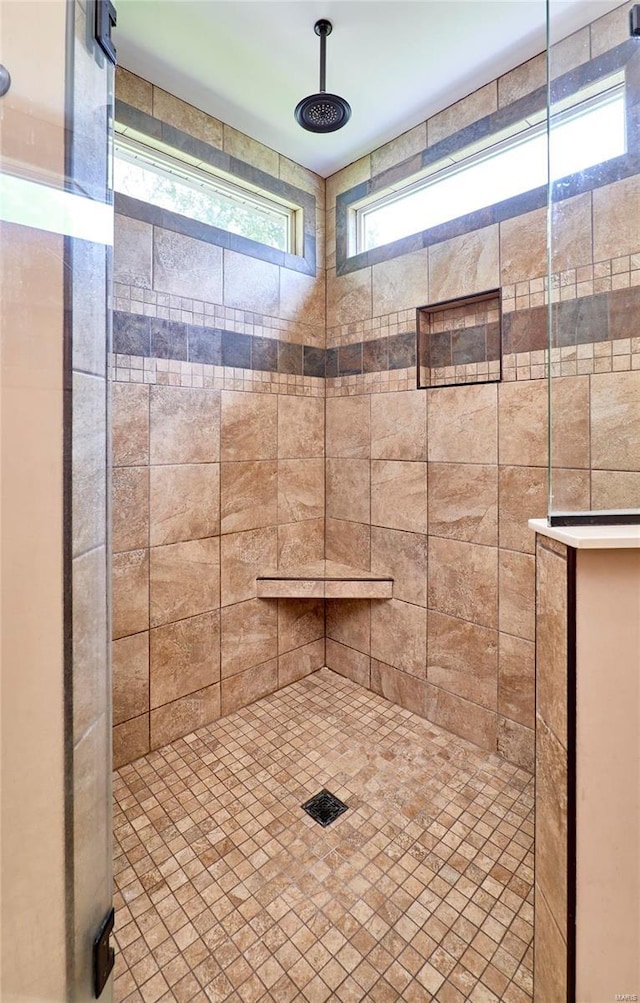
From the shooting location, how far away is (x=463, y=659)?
2.11 m

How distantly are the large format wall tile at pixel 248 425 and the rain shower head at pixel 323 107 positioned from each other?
114 cm

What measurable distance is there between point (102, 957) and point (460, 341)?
7.73 feet

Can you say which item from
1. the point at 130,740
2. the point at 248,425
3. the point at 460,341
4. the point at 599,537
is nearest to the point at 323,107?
the point at 460,341

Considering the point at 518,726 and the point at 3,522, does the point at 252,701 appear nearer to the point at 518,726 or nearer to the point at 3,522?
the point at 518,726

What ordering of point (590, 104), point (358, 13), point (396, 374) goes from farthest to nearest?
point (396, 374) → point (358, 13) → point (590, 104)

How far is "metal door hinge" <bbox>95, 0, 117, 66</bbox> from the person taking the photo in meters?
0.81

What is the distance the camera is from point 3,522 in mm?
637

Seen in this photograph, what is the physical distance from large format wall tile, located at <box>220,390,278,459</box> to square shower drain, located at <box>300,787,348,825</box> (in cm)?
151

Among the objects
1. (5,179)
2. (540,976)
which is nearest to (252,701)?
(540,976)

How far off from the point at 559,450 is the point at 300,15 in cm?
187

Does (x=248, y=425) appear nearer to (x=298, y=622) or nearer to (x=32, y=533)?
(x=298, y=622)

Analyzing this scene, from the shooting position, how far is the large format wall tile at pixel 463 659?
202 cm

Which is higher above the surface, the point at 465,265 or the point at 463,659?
the point at 465,265

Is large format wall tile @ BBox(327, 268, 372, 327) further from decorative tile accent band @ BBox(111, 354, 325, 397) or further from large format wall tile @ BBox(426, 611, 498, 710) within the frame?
large format wall tile @ BBox(426, 611, 498, 710)
